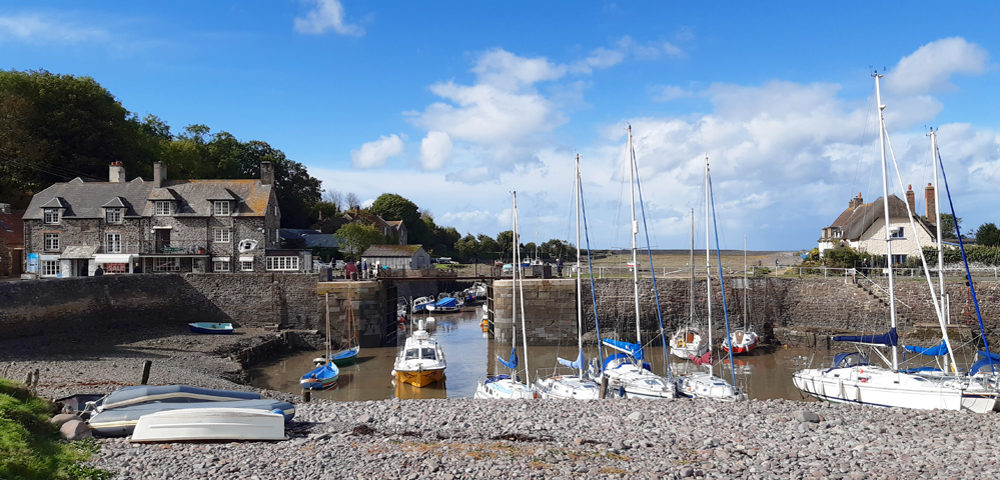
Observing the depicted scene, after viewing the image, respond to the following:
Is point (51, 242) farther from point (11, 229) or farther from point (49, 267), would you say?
point (11, 229)

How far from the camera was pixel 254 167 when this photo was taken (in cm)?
7312

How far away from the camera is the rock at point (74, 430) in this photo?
38.9 ft

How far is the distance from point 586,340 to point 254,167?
1949 inches

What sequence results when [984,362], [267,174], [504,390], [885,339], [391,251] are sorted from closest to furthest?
[504,390] → [885,339] → [984,362] → [267,174] → [391,251]

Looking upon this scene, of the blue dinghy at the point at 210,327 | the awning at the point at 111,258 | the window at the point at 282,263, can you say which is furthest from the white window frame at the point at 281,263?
the awning at the point at 111,258

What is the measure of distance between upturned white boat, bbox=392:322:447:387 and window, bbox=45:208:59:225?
25.5m

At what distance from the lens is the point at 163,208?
132ft

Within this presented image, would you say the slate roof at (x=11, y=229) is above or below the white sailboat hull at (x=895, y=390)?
above

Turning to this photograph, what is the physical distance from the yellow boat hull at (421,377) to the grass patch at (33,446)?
13.7 meters

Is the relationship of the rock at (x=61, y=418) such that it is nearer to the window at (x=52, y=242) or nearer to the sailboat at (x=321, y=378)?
the sailboat at (x=321, y=378)

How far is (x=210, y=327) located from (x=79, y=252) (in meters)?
11.2

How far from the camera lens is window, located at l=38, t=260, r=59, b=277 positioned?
3981cm

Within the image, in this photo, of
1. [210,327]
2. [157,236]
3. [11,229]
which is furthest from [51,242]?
[210,327]

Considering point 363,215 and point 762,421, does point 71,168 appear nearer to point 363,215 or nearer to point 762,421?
point 363,215
